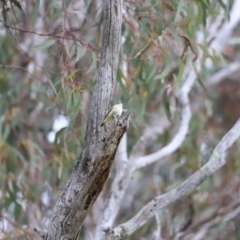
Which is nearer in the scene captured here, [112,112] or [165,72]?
[112,112]

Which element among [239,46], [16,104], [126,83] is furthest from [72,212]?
[239,46]

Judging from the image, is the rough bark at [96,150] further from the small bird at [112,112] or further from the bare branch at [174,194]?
the bare branch at [174,194]

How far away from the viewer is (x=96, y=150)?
1079 mm

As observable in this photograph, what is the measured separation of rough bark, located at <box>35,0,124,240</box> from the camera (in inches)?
42.3

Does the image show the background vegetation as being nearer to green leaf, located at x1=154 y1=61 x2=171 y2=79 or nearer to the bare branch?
green leaf, located at x1=154 y1=61 x2=171 y2=79

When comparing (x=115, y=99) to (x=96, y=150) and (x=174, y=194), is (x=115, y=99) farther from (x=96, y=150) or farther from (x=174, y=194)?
(x=96, y=150)

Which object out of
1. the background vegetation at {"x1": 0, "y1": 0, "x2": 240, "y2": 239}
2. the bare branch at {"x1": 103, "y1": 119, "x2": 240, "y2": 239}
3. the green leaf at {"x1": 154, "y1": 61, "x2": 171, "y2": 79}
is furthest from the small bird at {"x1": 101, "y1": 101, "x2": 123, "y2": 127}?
the green leaf at {"x1": 154, "y1": 61, "x2": 171, "y2": 79}


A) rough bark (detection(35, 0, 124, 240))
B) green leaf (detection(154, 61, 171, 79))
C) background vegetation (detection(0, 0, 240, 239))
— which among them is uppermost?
background vegetation (detection(0, 0, 240, 239))

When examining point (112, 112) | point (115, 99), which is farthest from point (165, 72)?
point (112, 112)

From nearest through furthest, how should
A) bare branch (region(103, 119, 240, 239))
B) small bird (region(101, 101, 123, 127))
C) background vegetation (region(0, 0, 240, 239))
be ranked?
small bird (region(101, 101, 123, 127)) → bare branch (region(103, 119, 240, 239)) → background vegetation (region(0, 0, 240, 239))

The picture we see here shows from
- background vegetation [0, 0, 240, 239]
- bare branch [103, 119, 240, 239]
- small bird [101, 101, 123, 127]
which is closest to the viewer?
small bird [101, 101, 123, 127]

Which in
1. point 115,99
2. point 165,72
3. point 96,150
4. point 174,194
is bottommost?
point 96,150

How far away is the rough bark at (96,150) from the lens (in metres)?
1.07

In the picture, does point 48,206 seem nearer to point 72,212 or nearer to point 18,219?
point 18,219
